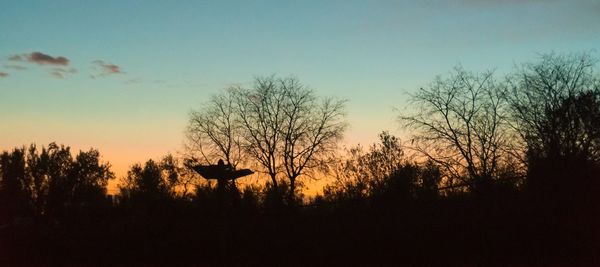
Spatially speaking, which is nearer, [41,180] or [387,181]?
[387,181]

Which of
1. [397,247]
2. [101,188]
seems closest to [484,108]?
[397,247]

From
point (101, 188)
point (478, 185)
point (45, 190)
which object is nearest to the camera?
point (478, 185)

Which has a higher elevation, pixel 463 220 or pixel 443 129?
pixel 443 129

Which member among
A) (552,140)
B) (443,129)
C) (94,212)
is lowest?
(94,212)

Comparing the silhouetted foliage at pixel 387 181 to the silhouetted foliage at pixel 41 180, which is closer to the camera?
the silhouetted foliage at pixel 387 181

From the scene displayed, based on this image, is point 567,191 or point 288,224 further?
point 567,191

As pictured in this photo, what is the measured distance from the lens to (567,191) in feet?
75.7

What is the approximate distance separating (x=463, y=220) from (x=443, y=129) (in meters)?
18.5

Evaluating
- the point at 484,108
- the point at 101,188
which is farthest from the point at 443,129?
the point at 101,188

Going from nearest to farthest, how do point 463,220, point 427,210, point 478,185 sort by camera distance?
point 463,220 < point 427,210 < point 478,185

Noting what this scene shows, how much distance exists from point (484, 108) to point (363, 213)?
65.6 feet

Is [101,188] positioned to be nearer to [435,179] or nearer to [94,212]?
[94,212]

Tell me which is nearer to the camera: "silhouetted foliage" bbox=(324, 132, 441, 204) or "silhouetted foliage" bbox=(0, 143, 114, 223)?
"silhouetted foliage" bbox=(324, 132, 441, 204)

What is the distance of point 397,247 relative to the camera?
1934cm
